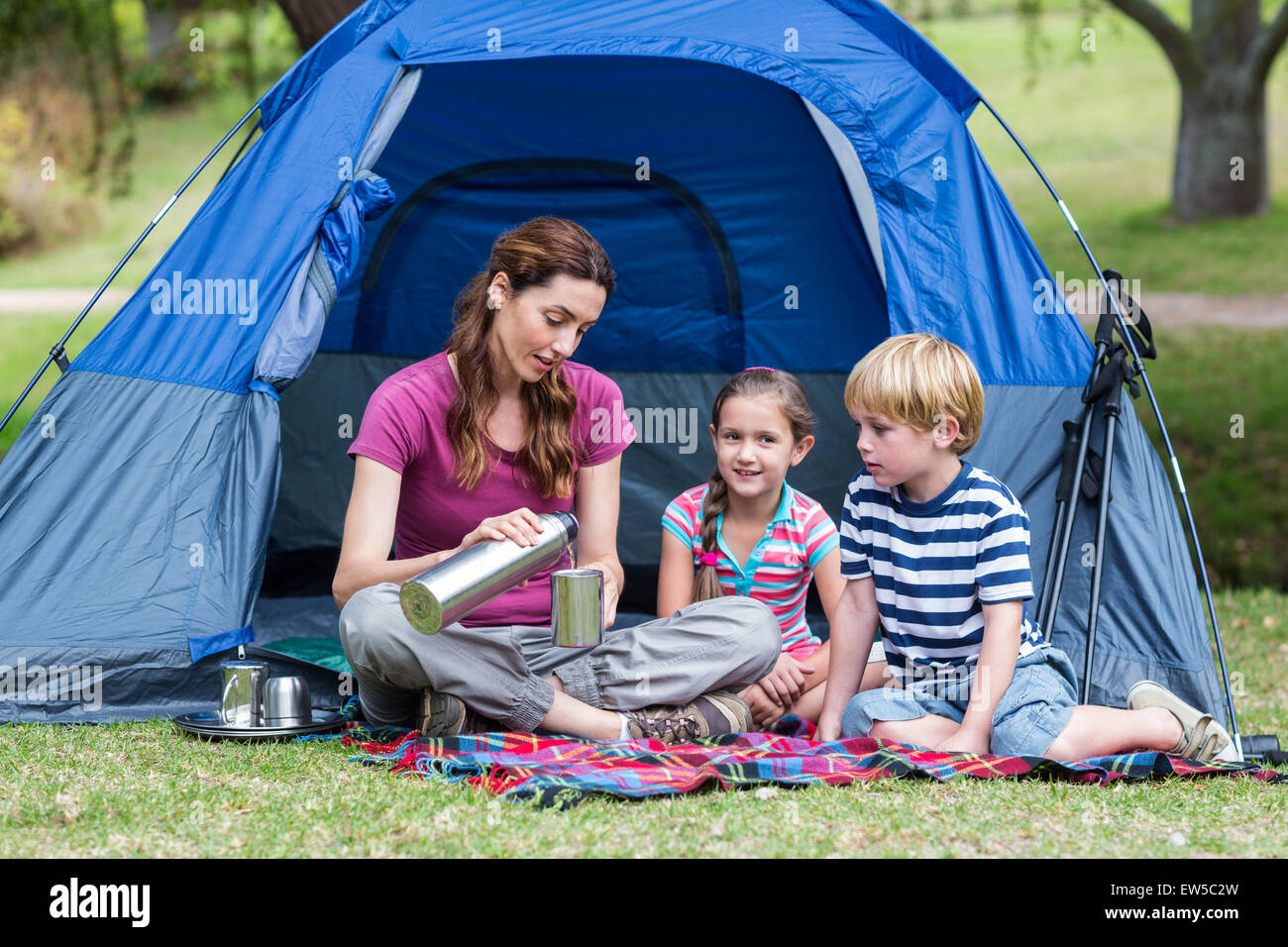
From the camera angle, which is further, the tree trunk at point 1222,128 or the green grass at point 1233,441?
the tree trunk at point 1222,128

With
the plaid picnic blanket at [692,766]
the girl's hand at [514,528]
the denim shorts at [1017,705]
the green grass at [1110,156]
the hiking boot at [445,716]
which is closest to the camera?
the plaid picnic blanket at [692,766]

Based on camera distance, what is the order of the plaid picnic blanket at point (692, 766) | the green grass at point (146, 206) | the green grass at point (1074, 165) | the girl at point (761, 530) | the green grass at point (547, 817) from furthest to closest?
the green grass at point (146, 206) → the green grass at point (1074, 165) → the girl at point (761, 530) → the plaid picnic blanket at point (692, 766) → the green grass at point (547, 817)

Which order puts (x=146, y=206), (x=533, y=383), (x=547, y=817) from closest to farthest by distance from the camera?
(x=547, y=817)
(x=533, y=383)
(x=146, y=206)

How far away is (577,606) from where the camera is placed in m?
2.40

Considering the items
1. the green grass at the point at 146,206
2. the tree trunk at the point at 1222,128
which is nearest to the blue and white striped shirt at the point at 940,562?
the tree trunk at the point at 1222,128

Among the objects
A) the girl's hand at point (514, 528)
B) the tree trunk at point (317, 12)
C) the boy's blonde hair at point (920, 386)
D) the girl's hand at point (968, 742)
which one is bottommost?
the girl's hand at point (968, 742)

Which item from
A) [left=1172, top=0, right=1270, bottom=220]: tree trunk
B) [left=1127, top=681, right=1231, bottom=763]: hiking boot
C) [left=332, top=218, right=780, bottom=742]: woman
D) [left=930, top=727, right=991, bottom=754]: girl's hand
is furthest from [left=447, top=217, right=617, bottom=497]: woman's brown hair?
[left=1172, top=0, right=1270, bottom=220]: tree trunk

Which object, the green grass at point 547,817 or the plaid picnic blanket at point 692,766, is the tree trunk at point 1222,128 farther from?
the green grass at point 547,817

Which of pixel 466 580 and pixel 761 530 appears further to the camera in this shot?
pixel 761 530

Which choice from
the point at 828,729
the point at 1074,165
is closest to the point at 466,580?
the point at 828,729

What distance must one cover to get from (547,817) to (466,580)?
44cm

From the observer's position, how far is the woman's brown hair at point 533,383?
103 inches

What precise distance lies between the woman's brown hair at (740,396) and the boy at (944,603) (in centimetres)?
41

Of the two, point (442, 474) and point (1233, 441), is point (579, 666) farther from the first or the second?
point (1233, 441)
